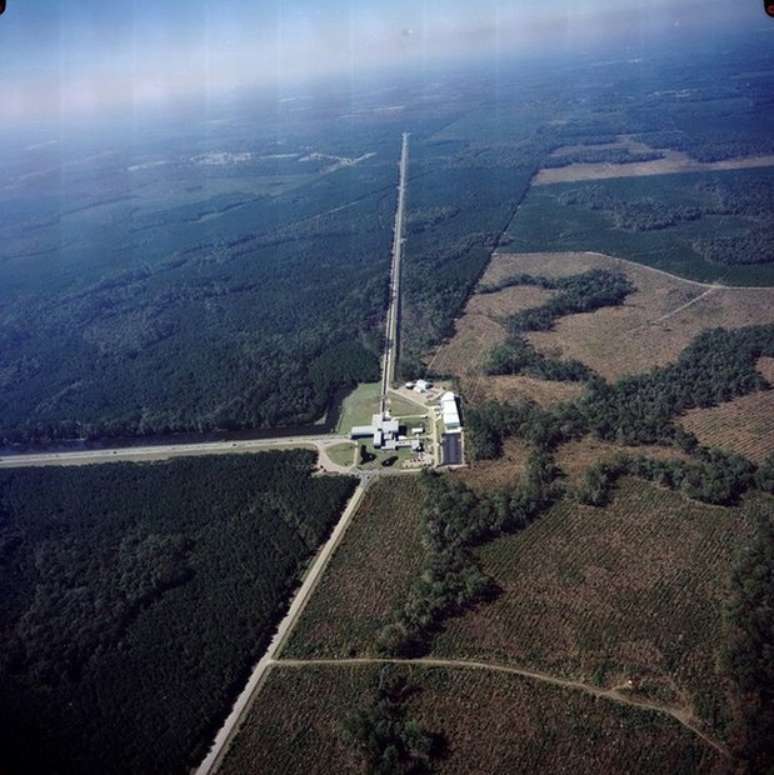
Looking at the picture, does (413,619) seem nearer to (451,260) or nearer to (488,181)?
(451,260)

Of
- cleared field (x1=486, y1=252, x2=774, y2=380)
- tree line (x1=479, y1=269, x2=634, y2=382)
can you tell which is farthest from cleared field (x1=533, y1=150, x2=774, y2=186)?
tree line (x1=479, y1=269, x2=634, y2=382)

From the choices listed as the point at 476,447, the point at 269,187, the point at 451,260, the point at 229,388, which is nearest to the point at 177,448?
the point at 229,388

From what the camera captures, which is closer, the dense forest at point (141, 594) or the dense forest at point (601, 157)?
the dense forest at point (141, 594)

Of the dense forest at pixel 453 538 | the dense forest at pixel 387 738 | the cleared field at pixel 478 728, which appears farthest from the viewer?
the dense forest at pixel 453 538

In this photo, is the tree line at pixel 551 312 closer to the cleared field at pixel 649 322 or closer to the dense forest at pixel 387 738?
the cleared field at pixel 649 322

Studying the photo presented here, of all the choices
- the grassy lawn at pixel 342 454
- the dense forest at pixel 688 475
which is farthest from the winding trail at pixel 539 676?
the grassy lawn at pixel 342 454

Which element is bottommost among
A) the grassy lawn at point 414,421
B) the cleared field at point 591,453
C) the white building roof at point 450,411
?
the cleared field at point 591,453

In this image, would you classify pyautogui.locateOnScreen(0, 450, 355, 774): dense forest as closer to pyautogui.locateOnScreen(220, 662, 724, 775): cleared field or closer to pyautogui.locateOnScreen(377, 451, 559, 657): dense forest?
pyautogui.locateOnScreen(220, 662, 724, 775): cleared field
